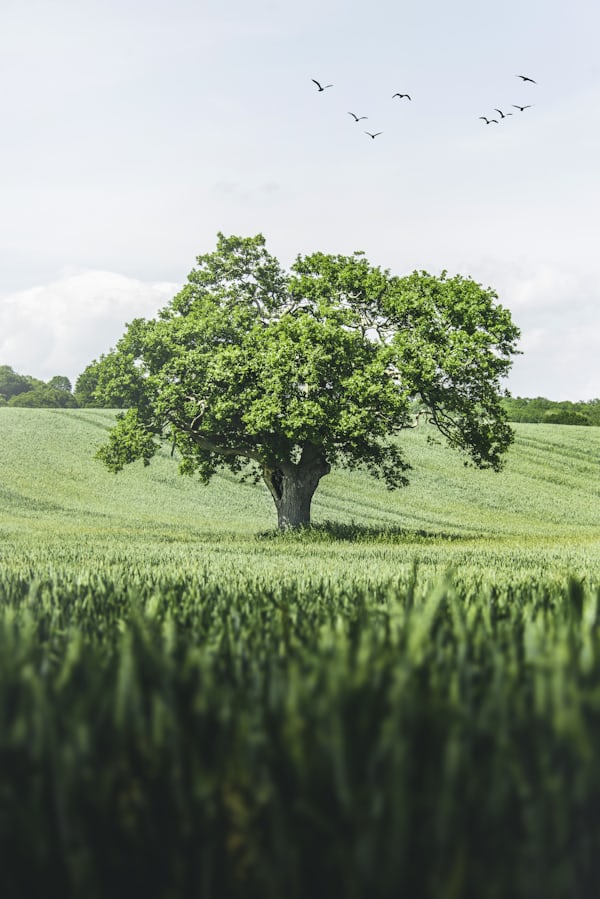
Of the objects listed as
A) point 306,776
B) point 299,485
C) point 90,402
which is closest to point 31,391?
point 90,402

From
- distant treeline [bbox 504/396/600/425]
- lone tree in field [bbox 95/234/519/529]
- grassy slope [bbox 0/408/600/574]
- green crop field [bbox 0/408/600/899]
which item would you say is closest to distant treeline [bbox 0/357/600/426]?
distant treeline [bbox 504/396/600/425]

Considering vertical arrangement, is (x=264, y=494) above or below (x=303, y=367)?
below

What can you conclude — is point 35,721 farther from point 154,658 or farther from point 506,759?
point 506,759

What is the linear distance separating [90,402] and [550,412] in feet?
215

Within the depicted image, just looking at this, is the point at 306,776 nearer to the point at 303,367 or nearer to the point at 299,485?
the point at 303,367

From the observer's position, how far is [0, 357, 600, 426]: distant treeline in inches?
4296

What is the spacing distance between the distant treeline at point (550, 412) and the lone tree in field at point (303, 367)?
6565cm

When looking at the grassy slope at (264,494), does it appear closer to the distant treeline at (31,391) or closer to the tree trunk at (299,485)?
the tree trunk at (299,485)

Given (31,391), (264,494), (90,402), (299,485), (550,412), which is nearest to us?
(299,485)

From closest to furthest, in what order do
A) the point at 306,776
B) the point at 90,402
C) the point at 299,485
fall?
the point at 306,776, the point at 299,485, the point at 90,402

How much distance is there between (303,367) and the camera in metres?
28.7

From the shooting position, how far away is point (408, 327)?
32.1 metres

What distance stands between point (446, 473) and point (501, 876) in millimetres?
63221

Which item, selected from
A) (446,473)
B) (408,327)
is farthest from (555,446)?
(408,327)
